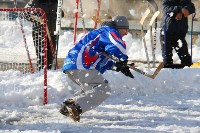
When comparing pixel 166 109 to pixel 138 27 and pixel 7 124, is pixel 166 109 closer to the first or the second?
pixel 7 124

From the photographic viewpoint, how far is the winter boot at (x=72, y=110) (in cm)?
531

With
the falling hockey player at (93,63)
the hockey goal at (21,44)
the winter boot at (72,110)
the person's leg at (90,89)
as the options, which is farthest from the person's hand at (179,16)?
the winter boot at (72,110)

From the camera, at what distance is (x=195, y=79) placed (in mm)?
7965

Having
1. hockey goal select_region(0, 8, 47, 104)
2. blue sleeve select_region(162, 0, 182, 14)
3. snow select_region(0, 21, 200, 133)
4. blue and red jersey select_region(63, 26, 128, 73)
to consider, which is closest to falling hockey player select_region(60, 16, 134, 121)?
blue and red jersey select_region(63, 26, 128, 73)

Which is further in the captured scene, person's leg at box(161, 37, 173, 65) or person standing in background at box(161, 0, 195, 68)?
person's leg at box(161, 37, 173, 65)

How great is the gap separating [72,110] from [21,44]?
4.45 m

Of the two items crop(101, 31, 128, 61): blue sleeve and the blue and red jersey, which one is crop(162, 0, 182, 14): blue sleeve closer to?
the blue and red jersey

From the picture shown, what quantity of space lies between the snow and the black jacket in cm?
138

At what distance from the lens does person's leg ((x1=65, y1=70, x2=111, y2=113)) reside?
5.47 meters

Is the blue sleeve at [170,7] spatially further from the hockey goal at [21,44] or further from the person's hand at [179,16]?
the hockey goal at [21,44]

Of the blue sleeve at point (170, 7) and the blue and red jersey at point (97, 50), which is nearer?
the blue and red jersey at point (97, 50)

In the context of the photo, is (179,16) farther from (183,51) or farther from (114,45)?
(114,45)

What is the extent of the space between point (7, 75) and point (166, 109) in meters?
3.24

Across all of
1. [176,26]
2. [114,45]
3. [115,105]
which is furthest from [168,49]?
[114,45]
